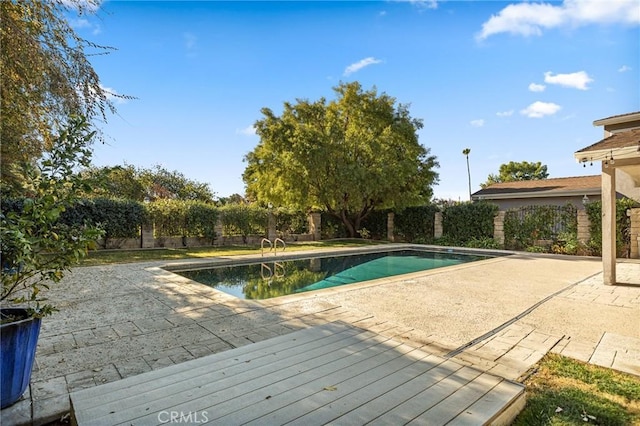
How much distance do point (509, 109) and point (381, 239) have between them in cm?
879

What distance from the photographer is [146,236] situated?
13508 mm

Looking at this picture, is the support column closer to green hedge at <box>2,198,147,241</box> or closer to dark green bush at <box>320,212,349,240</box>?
dark green bush at <box>320,212,349,240</box>

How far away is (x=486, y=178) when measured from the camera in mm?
37531

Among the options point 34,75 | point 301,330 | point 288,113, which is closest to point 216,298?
point 301,330

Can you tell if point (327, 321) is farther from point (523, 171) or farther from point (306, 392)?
point (523, 171)

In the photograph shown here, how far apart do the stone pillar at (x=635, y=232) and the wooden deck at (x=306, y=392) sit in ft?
40.4

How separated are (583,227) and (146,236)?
54.8 feet

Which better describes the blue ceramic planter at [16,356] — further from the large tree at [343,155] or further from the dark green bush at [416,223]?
the dark green bush at [416,223]

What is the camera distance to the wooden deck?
76.4 inches

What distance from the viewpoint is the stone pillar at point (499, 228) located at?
14234 mm

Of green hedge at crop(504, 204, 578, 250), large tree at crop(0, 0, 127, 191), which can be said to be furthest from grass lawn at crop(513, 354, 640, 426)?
green hedge at crop(504, 204, 578, 250)

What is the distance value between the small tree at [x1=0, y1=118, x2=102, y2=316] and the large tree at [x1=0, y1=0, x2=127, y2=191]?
2930 millimetres

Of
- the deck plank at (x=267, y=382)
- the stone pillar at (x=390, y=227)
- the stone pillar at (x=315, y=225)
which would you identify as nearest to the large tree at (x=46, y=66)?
the deck plank at (x=267, y=382)

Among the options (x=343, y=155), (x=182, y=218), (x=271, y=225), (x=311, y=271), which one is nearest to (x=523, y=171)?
(x=343, y=155)
